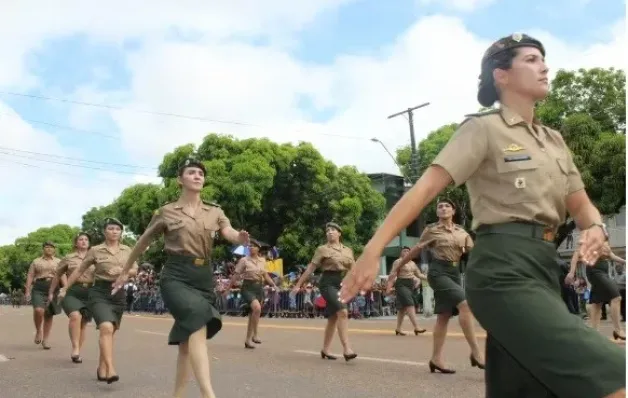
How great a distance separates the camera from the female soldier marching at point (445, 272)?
8.81 metres

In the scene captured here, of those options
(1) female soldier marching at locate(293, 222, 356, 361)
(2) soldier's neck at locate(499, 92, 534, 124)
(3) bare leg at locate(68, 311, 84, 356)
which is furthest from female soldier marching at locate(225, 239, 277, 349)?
(2) soldier's neck at locate(499, 92, 534, 124)

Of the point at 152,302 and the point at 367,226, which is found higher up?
the point at 367,226

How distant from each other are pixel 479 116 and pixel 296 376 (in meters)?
6.33

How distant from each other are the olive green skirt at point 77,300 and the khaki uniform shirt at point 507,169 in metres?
8.56

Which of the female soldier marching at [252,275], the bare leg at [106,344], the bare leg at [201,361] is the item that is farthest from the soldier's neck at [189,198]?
the female soldier marching at [252,275]

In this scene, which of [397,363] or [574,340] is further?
[397,363]

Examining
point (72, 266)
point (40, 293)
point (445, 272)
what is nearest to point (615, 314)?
point (445, 272)

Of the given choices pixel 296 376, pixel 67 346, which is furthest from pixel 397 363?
pixel 67 346

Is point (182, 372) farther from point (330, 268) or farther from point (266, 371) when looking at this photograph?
point (330, 268)

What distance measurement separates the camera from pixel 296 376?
9.11 m

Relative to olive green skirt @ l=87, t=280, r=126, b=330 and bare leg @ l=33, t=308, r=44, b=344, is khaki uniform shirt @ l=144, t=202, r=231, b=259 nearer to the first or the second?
olive green skirt @ l=87, t=280, r=126, b=330

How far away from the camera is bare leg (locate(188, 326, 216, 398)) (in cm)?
587

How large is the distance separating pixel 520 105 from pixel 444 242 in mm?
5751

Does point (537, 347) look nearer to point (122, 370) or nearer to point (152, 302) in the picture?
point (122, 370)
